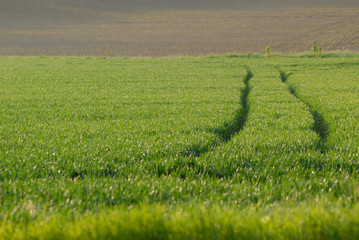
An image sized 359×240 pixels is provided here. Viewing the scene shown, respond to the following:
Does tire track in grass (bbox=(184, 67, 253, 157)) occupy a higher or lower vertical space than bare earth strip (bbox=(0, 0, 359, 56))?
lower

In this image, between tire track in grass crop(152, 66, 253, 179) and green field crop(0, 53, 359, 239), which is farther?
tire track in grass crop(152, 66, 253, 179)

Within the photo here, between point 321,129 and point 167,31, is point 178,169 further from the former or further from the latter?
point 167,31

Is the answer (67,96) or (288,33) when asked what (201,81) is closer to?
(67,96)

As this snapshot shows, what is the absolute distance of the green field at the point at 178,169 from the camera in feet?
12.3

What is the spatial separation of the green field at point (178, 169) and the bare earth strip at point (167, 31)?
54728mm

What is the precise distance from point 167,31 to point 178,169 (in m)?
101

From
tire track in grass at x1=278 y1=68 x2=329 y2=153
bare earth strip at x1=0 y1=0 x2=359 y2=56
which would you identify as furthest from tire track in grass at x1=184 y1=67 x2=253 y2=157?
bare earth strip at x1=0 y1=0 x2=359 y2=56

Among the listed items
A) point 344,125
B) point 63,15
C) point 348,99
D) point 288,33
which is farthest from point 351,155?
point 63,15

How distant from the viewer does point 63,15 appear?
13162cm

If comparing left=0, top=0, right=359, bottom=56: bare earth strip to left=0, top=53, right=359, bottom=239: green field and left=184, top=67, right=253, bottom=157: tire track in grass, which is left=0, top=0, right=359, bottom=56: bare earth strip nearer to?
left=184, top=67, right=253, bottom=157: tire track in grass

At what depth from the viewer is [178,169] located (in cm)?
670

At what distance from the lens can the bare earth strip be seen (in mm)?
75562

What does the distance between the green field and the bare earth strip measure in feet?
180

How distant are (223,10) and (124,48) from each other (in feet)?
238
